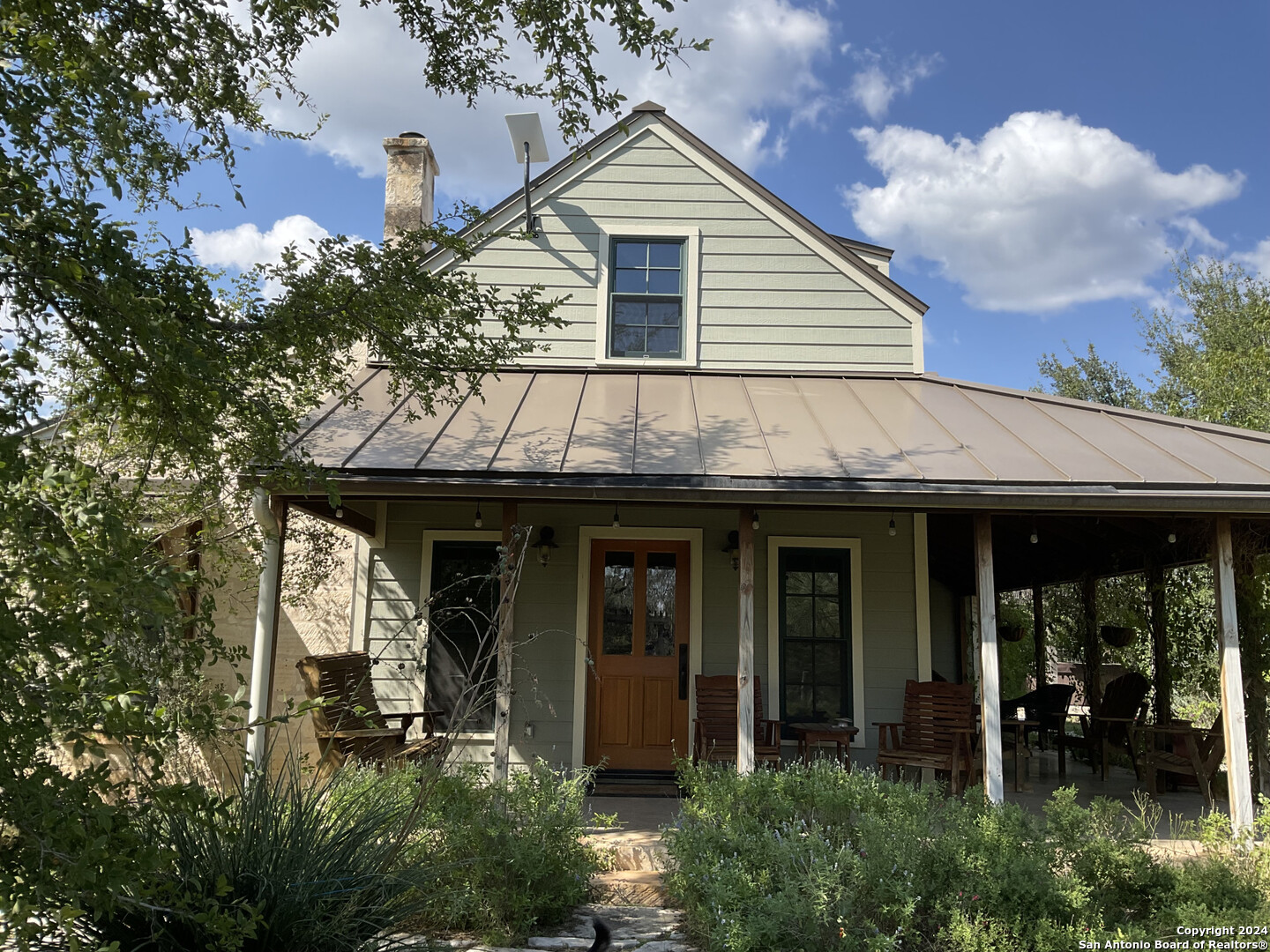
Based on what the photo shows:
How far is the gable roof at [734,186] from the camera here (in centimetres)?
920

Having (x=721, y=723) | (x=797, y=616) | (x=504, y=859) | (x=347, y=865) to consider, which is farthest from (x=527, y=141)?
(x=347, y=865)

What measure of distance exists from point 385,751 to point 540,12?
19.1 feet

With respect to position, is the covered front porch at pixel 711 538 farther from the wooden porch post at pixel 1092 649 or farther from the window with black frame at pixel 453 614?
the wooden porch post at pixel 1092 649

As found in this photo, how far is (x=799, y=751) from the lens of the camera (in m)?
7.95

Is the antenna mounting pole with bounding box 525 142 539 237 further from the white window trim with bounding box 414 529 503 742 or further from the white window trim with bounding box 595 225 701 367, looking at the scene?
the white window trim with bounding box 414 529 503 742

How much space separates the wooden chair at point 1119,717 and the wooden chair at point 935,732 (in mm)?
2936

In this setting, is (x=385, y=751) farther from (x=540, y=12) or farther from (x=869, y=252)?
(x=869, y=252)

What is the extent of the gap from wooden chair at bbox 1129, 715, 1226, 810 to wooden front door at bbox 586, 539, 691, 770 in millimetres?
4458

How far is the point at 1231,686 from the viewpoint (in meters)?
6.32

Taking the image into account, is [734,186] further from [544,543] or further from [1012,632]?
[1012,632]

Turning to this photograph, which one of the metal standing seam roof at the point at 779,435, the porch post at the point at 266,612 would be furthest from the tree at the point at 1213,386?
the porch post at the point at 266,612

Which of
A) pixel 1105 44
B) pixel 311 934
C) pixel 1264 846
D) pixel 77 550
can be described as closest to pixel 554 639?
pixel 311 934

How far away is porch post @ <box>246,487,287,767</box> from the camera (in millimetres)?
6430

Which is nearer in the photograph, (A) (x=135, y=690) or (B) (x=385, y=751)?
(A) (x=135, y=690)
